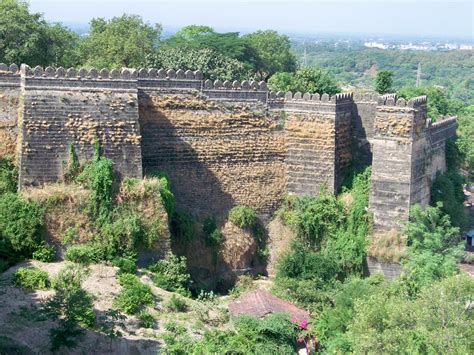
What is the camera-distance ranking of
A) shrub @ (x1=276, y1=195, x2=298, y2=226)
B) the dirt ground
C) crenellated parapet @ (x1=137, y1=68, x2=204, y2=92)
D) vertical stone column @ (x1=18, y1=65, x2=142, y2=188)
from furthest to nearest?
shrub @ (x1=276, y1=195, x2=298, y2=226)
crenellated parapet @ (x1=137, y1=68, x2=204, y2=92)
vertical stone column @ (x1=18, y1=65, x2=142, y2=188)
the dirt ground

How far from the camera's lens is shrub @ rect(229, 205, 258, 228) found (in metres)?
25.4

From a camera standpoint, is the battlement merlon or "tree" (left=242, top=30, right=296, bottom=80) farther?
"tree" (left=242, top=30, right=296, bottom=80)

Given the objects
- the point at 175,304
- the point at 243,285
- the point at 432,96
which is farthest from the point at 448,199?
the point at 432,96

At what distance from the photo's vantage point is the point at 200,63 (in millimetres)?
33281

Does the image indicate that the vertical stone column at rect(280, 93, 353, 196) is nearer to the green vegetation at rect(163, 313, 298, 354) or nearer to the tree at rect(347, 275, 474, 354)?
the green vegetation at rect(163, 313, 298, 354)

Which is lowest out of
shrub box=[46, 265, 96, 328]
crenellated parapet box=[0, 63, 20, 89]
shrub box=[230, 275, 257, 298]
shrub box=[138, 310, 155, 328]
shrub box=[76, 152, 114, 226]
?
shrub box=[230, 275, 257, 298]

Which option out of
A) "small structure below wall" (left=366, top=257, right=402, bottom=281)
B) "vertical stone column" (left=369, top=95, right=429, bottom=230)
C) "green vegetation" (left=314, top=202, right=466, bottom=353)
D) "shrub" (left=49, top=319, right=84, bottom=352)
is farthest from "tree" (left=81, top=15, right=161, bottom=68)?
"shrub" (left=49, top=319, right=84, bottom=352)

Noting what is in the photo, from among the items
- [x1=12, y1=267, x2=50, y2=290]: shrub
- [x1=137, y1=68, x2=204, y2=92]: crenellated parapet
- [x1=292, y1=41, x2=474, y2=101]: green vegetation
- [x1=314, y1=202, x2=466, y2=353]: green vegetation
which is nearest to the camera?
[x1=314, y1=202, x2=466, y2=353]: green vegetation

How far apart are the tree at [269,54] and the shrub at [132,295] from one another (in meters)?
25.8

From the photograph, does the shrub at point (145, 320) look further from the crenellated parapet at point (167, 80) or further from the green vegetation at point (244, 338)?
the crenellated parapet at point (167, 80)

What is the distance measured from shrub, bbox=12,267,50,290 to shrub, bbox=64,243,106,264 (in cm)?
129

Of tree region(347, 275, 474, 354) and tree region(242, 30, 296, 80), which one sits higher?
tree region(242, 30, 296, 80)

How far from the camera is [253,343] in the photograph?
19891 mm

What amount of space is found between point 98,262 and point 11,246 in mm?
2591
